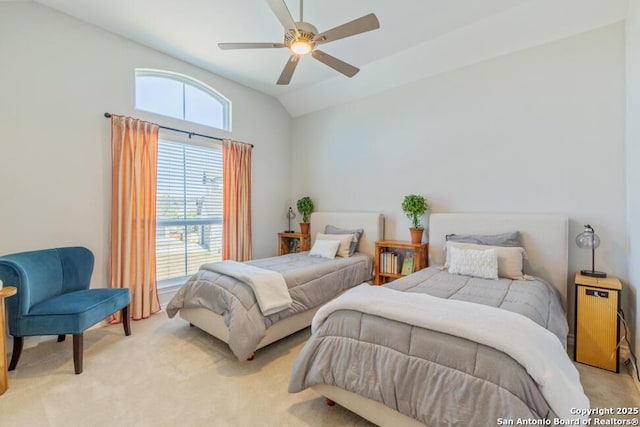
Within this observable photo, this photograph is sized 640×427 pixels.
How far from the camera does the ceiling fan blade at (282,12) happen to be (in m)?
1.90

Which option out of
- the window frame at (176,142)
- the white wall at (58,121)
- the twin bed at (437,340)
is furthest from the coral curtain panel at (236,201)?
the twin bed at (437,340)

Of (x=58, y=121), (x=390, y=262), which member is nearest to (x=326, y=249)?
(x=390, y=262)

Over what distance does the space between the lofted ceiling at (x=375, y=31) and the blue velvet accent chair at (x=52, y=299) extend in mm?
2490

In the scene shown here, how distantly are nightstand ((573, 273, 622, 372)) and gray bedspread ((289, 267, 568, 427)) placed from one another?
0.51 metres

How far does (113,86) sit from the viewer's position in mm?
3211

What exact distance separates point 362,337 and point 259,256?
3.39m

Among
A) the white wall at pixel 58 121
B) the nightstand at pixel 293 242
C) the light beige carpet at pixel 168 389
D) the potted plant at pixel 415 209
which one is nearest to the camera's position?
the light beige carpet at pixel 168 389

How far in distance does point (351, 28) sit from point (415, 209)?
221 centimetres

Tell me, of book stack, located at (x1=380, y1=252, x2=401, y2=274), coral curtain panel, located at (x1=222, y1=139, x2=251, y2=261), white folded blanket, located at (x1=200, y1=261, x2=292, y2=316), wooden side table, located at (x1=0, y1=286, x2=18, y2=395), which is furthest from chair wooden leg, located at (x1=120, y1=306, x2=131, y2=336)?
book stack, located at (x1=380, y1=252, x2=401, y2=274)

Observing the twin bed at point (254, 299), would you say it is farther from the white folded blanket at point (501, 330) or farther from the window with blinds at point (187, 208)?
the window with blinds at point (187, 208)

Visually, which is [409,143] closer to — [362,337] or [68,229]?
[362,337]

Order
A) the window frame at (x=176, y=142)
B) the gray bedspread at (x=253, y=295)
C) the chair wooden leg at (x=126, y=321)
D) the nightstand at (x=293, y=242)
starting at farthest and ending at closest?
1. the nightstand at (x=293, y=242)
2. the window frame at (x=176, y=142)
3. the chair wooden leg at (x=126, y=321)
4. the gray bedspread at (x=253, y=295)

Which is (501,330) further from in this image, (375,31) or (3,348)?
(3,348)

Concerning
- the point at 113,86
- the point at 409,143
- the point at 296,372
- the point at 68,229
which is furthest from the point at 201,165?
the point at 296,372
